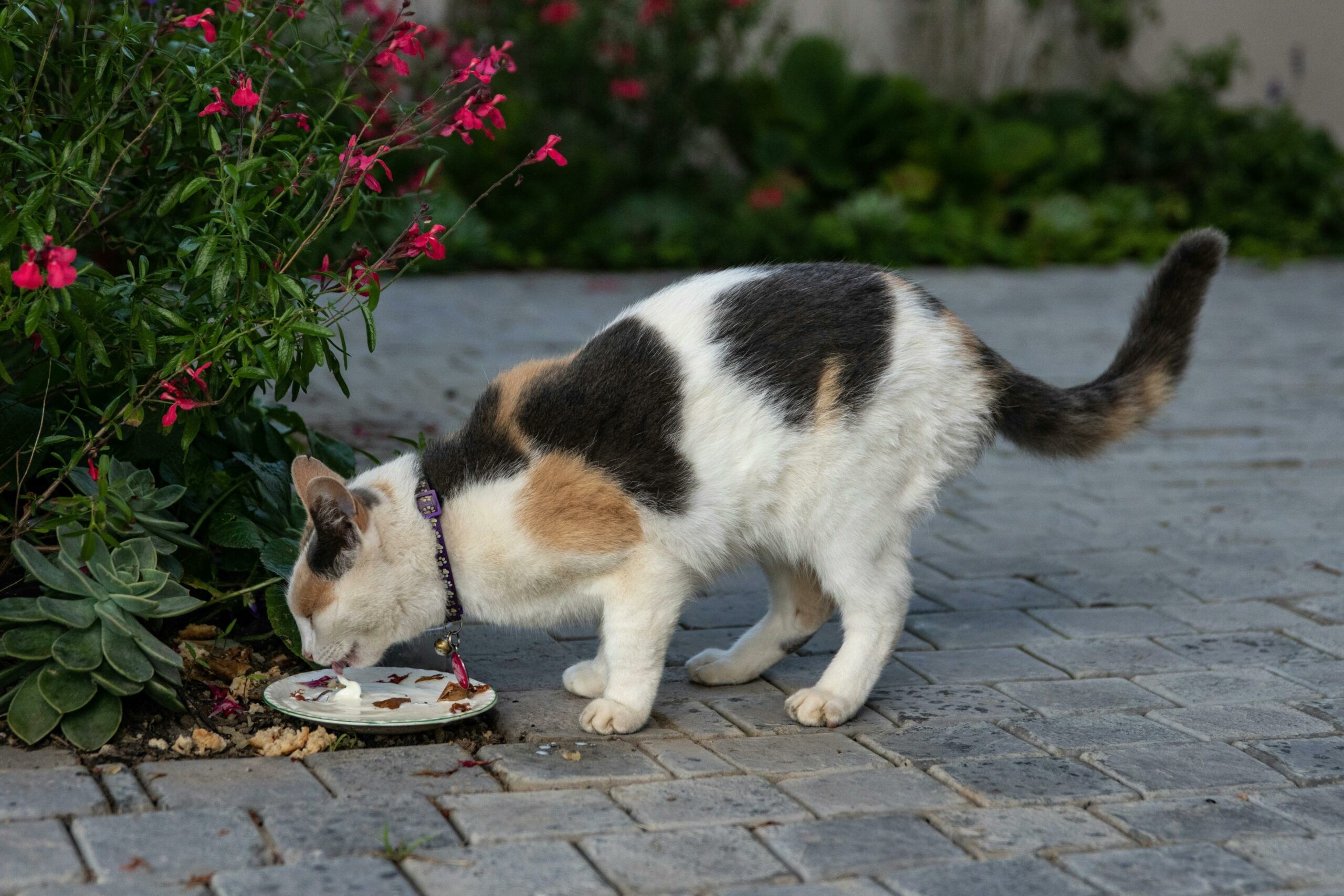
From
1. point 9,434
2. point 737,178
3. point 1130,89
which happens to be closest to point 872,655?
point 9,434

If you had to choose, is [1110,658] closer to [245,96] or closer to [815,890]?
[815,890]

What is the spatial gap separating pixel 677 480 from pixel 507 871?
1.13m

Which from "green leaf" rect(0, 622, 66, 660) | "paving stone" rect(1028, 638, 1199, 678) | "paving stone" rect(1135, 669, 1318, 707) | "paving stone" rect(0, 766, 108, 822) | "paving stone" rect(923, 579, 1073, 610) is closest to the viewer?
"paving stone" rect(0, 766, 108, 822)

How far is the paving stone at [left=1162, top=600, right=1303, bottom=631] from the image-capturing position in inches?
172

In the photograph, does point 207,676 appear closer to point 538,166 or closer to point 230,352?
point 230,352

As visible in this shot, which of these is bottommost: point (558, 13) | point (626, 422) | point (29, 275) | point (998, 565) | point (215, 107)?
point (998, 565)

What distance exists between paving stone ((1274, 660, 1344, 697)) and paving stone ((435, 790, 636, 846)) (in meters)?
2.10

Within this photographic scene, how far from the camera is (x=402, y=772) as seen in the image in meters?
3.12

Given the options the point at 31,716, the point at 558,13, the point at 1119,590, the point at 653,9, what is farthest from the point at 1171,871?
the point at 653,9

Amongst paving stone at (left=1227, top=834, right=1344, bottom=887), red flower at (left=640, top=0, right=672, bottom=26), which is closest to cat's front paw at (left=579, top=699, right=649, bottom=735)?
paving stone at (left=1227, top=834, right=1344, bottom=887)

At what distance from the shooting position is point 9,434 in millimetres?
3512

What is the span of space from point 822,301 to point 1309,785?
163 cm

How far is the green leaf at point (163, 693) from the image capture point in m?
3.19

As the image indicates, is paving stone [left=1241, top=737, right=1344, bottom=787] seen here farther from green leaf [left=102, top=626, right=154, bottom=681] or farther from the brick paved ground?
green leaf [left=102, top=626, right=154, bottom=681]
